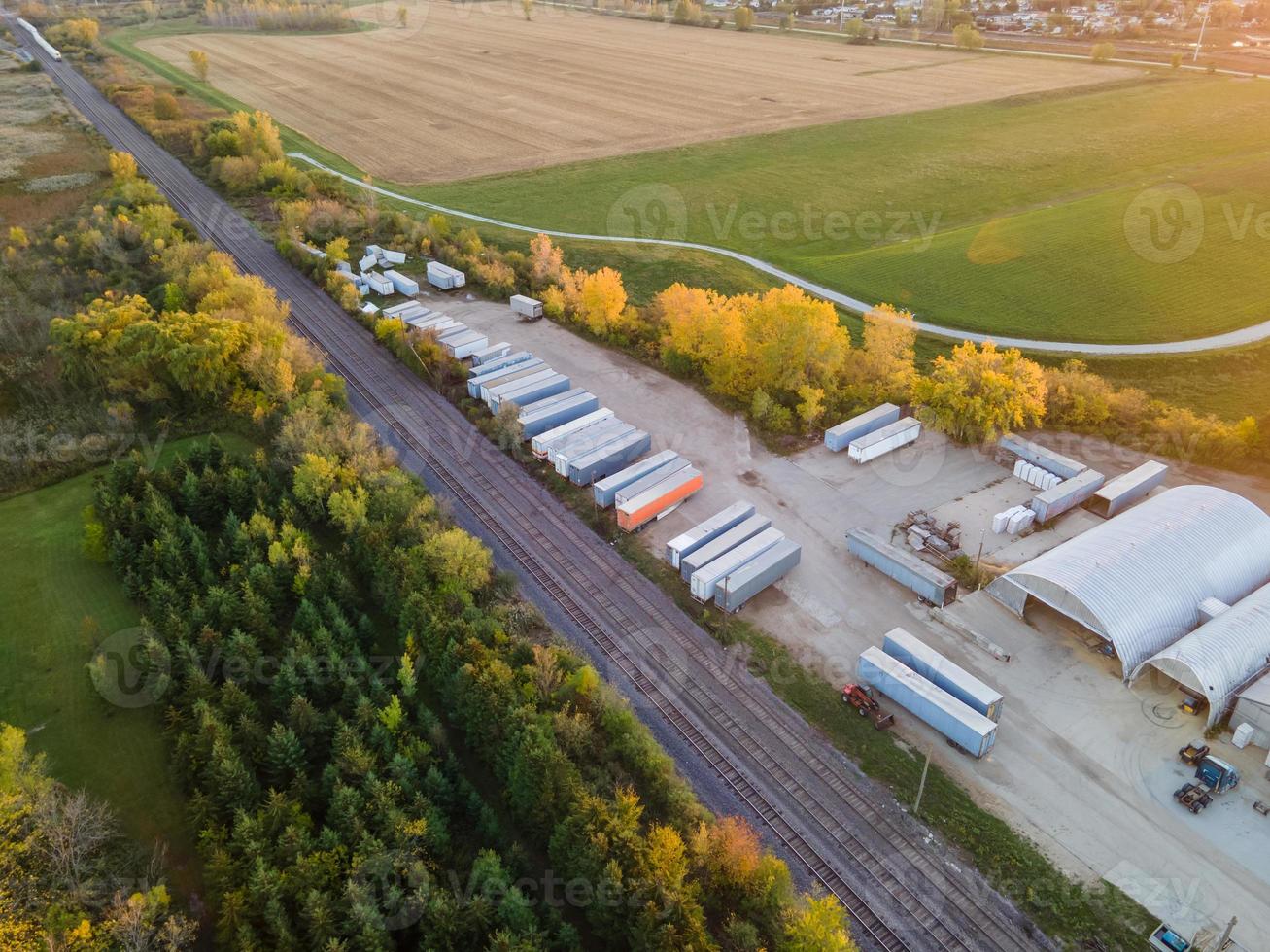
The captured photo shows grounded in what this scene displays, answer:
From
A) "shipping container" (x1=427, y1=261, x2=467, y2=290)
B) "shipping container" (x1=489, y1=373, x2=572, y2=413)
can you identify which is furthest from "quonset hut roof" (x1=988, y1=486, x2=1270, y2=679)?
"shipping container" (x1=427, y1=261, x2=467, y2=290)

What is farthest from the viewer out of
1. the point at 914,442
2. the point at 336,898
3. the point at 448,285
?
the point at 448,285

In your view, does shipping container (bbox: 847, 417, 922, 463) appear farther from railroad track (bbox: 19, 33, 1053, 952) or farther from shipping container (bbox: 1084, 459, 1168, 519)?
railroad track (bbox: 19, 33, 1053, 952)

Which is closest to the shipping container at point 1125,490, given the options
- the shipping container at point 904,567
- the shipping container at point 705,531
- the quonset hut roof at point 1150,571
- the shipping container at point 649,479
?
the quonset hut roof at point 1150,571

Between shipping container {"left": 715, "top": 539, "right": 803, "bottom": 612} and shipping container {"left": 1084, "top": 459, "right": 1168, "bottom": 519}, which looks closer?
shipping container {"left": 715, "top": 539, "right": 803, "bottom": 612}

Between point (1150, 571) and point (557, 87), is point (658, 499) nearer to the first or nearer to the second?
point (1150, 571)

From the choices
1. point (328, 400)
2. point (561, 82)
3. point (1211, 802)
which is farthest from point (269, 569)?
point (561, 82)

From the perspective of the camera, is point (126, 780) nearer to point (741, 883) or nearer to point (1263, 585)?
point (741, 883)

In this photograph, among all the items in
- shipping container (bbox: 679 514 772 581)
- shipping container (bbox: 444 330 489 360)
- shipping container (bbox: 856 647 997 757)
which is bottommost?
shipping container (bbox: 856 647 997 757)

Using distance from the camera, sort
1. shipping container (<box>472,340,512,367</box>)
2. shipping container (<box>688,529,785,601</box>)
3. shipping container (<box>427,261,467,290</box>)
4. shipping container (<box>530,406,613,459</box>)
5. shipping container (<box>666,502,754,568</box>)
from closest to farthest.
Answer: shipping container (<box>688,529,785,601</box>), shipping container (<box>666,502,754,568</box>), shipping container (<box>530,406,613,459</box>), shipping container (<box>472,340,512,367</box>), shipping container (<box>427,261,467,290</box>)
